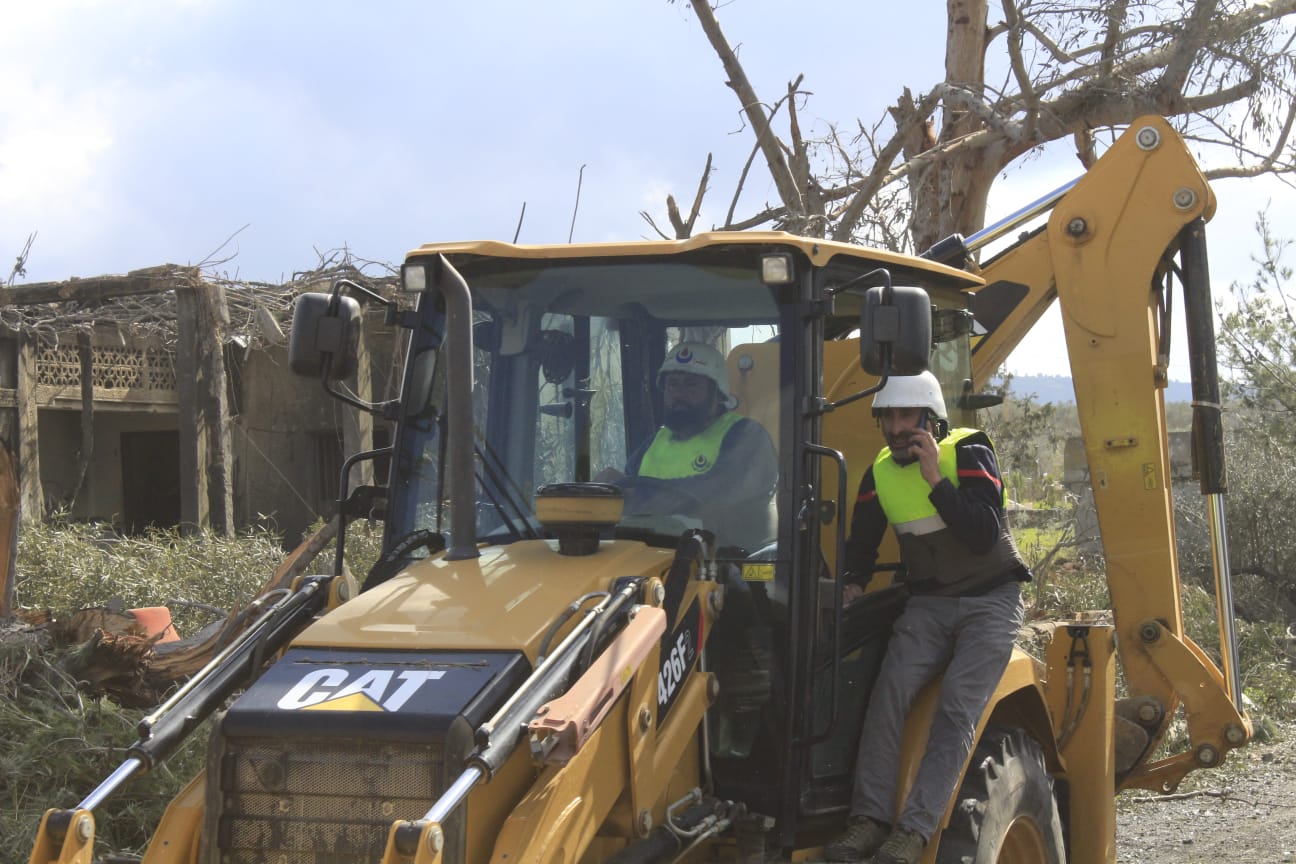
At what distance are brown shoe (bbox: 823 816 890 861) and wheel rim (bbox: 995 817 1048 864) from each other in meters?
0.71

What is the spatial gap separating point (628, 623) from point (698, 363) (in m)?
1.10

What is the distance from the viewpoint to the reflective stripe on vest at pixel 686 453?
14.5 ft

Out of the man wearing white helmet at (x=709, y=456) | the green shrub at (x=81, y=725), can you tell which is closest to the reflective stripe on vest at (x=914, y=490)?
the man wearing white helmet at (x=709, y=456)

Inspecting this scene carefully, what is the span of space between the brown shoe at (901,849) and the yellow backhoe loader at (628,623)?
0.16 meters

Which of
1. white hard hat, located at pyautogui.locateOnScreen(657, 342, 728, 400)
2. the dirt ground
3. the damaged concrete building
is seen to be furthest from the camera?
the damaged concrete building

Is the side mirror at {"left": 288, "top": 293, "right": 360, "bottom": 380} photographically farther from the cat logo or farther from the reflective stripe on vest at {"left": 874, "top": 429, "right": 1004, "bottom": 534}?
the reflective stripe on vest at {"left": 874, "top": 429, "right": 1004, "bottom": 534}

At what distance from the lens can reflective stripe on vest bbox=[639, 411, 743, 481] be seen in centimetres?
443

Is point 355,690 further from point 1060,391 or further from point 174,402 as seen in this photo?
point 1060,391

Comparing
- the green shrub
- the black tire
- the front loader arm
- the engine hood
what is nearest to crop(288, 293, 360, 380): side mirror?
the engine hood

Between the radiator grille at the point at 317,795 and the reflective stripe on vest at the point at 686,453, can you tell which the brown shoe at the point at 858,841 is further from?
the radiator grille at the point at 317,795

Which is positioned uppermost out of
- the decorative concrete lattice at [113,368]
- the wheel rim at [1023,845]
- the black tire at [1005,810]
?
the decorative concrete lattice at [113,368]

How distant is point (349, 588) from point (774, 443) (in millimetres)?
1424

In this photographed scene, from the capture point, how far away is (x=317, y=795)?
137 inches

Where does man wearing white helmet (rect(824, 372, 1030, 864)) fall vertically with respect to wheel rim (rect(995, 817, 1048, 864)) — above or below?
above
